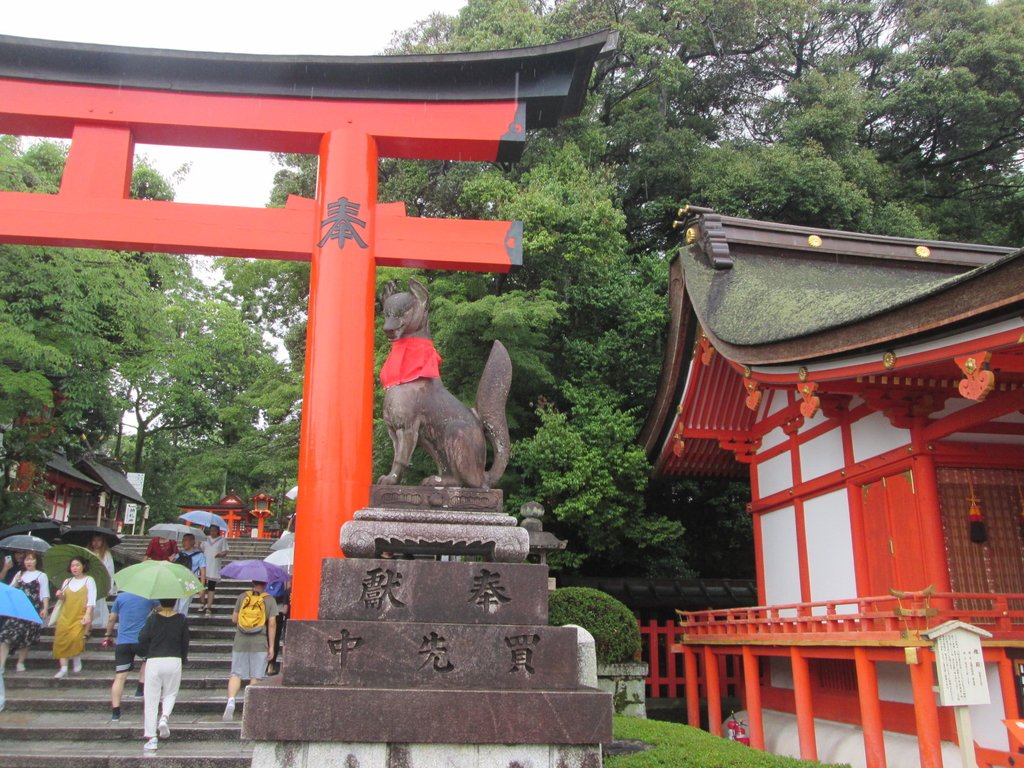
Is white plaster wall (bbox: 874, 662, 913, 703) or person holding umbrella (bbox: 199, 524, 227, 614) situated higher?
person holding umbrella (bbox: 199, 524, 227, 614)

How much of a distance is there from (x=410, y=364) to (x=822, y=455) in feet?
19.4

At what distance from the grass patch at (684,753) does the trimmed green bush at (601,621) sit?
4.81 ft

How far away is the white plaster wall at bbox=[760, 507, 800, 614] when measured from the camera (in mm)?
9633

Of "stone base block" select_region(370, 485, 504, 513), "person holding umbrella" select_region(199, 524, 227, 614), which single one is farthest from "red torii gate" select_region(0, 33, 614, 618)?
"person holding umbrella" select_region(199, 524, 227, 614)

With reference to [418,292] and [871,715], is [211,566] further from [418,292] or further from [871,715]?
[871,715]

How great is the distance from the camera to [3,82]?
7.91 m

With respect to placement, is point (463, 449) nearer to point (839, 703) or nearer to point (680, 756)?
point (680, 756)

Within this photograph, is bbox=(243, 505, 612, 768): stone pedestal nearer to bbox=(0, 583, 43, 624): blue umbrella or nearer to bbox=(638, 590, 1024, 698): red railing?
bbox=(0, 583, 43, 624): blue umbrella

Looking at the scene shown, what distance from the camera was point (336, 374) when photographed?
7.32m

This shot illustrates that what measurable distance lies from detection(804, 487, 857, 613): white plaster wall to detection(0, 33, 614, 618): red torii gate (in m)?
4.65

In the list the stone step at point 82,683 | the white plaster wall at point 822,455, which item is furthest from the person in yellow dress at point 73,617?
the white plaster wall at point 822,455

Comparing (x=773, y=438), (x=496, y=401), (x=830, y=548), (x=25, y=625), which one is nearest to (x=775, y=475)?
(x=773, y=438)

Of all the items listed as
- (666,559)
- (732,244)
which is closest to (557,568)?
(666,559)

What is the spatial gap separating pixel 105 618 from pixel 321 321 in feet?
16.8
